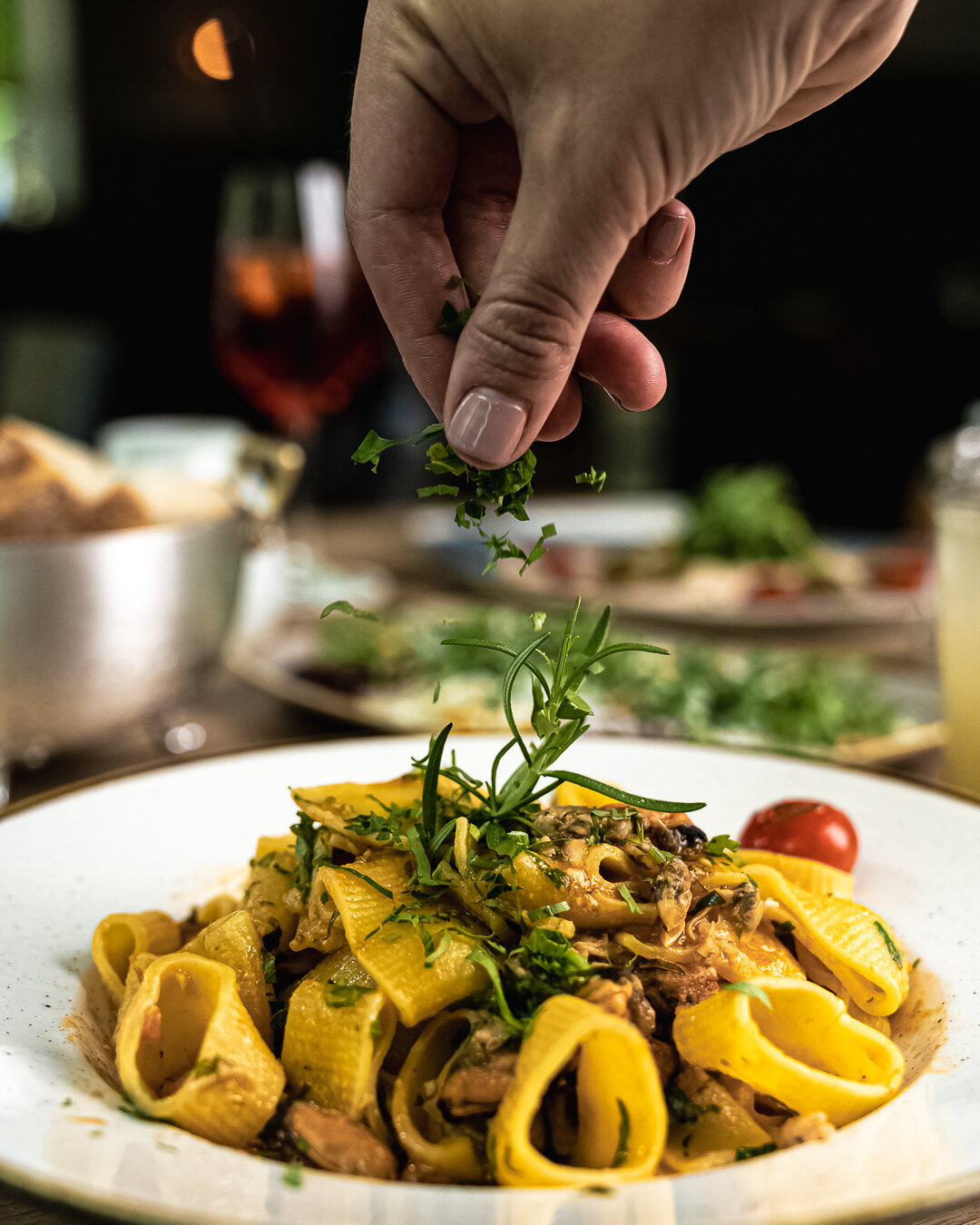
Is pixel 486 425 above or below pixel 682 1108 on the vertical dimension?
above

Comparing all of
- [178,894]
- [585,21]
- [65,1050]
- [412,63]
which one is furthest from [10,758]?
[585,21]

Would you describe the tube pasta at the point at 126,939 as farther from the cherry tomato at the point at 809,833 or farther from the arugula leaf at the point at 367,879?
the cherry tomato at the point at 809,833

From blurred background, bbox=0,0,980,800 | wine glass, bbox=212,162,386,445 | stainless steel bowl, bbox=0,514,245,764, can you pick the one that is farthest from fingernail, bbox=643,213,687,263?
blurred background, bbox=0,0,980,800

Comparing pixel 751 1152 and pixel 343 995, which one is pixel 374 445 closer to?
pixel 343 995

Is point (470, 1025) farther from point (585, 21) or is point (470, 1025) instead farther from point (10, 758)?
point (10, 758)

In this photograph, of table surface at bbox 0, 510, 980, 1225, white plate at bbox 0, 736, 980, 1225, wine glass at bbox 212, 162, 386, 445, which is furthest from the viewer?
wine glass at bbox 212, 162, 386, 445

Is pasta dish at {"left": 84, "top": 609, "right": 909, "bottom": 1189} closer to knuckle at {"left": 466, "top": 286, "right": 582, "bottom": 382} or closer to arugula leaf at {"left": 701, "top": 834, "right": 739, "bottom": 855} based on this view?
arugula leaf at {"left": 701, "top": 834, "right": 739, "bottom": 855}

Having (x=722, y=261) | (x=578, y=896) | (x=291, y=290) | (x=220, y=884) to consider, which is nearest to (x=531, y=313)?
(x=578, y=896)
